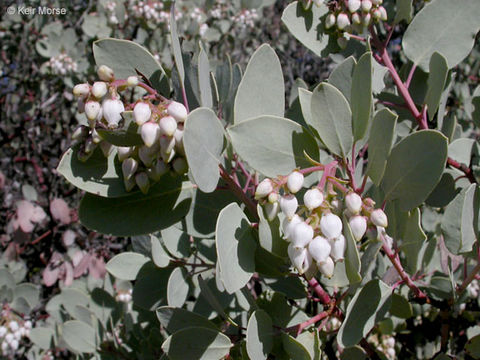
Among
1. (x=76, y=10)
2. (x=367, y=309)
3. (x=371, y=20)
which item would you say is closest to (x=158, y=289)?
(x=367, y=309)

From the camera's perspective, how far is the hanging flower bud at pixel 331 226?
743 mm

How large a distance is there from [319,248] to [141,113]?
34cm

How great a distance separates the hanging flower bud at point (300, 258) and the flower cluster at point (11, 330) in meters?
1.76

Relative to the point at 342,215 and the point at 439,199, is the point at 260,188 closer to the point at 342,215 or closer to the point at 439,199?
the point at 342,215

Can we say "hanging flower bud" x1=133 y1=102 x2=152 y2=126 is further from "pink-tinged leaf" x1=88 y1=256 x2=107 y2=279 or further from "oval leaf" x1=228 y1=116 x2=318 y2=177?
"pink-tinged leaf" x1=88 y1=256 x2=107 y2=279

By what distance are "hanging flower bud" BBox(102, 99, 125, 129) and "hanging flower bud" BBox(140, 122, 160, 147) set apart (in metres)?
0.08

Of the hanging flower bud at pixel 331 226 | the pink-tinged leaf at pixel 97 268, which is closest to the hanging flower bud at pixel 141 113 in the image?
the hanging flower bud at pixel 331 226

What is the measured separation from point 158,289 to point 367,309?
0.63m

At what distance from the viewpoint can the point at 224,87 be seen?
1032 mm

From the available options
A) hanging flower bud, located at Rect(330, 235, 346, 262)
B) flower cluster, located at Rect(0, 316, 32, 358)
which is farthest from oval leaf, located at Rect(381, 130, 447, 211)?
flower cluster, located at Rect(0, 316, 32, 358)

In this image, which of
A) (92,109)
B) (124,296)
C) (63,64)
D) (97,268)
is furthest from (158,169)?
(63,64)

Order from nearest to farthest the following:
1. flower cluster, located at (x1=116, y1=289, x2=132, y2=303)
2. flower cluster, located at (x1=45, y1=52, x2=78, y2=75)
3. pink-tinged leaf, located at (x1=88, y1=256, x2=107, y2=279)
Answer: flower cluster, located at (x1=116, y1=289, x2=132, y2=303) < pink-tinged leaf, located at (x1=88, y1=256, x2=107, y2=279) < flower cluster, located at (x1=45, y1=52, x2=78, y2=75)

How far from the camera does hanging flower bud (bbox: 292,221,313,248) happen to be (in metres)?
0.75

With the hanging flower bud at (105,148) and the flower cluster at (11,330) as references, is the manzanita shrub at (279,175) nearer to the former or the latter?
the hanging flower bud at (105,148)
